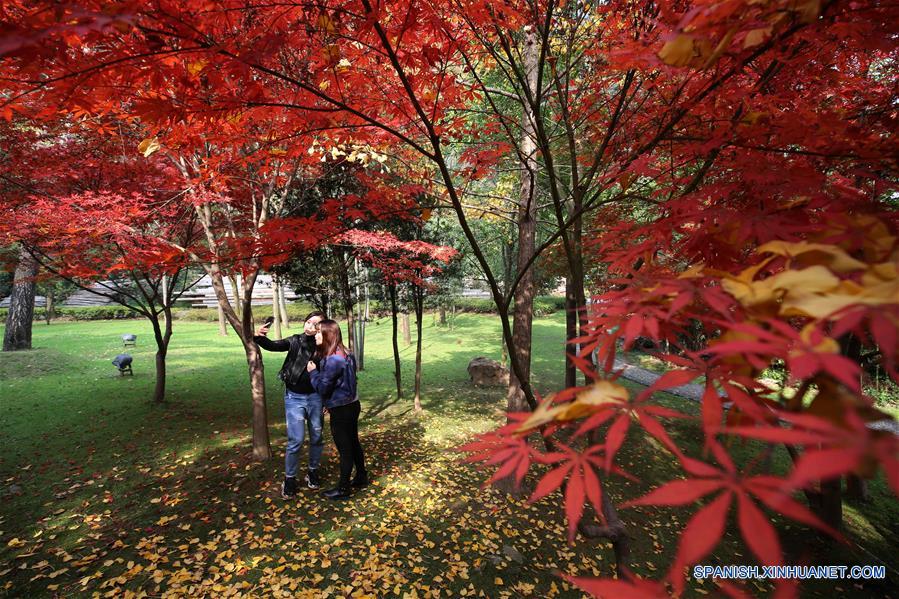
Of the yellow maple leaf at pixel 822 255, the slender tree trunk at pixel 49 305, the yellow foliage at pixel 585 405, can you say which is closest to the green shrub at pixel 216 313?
the slender tree trunk at pixel 49 305

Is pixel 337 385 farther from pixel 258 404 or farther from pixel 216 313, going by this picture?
pixel 216 313

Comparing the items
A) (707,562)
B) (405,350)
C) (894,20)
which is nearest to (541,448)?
(707,562)

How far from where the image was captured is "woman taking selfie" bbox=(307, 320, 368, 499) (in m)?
3.91

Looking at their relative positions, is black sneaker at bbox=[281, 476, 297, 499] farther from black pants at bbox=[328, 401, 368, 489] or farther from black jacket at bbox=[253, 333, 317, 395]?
black jacket at bbox=[253, 333, 317, 395]

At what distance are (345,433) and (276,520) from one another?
1.00 meters

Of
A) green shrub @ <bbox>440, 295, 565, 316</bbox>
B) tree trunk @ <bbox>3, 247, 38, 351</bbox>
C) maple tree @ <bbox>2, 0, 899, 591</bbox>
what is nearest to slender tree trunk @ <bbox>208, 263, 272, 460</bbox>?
maple tree @ <bbox>2, 0, 899, 591</bbox>

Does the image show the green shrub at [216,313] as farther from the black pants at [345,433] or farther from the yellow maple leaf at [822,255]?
the yellow maple leaf at [822,255]

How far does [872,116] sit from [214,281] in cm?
631

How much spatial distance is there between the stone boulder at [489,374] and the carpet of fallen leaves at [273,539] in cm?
514

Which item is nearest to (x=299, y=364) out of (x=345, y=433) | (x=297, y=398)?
(x=297, y=398)

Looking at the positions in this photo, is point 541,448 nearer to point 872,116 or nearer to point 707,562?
point 707,562

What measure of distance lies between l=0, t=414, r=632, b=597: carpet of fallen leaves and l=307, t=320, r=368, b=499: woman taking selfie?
664 millimetres

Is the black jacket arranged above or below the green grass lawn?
above

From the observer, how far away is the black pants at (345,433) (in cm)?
404
